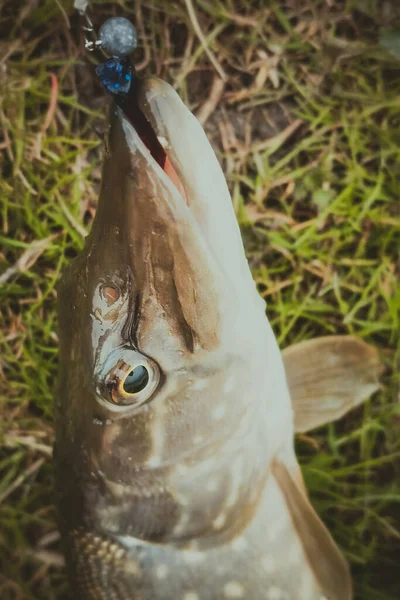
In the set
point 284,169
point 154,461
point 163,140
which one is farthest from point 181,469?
point 284,169

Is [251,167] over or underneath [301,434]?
over

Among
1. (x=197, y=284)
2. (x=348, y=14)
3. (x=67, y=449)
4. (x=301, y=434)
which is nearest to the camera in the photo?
(x=197, y=284)

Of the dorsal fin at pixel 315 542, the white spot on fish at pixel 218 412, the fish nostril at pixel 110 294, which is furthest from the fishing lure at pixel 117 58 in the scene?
the dorsal fin at pixel 315 542

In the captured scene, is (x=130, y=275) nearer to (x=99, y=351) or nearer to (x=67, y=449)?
(x=99, y=351)

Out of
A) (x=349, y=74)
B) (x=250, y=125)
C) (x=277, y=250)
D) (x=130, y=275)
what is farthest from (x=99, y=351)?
(x=349, y=74)

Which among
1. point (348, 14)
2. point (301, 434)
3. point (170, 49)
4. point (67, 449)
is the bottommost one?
point (301, 434)

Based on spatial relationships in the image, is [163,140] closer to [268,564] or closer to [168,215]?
[168,215]
